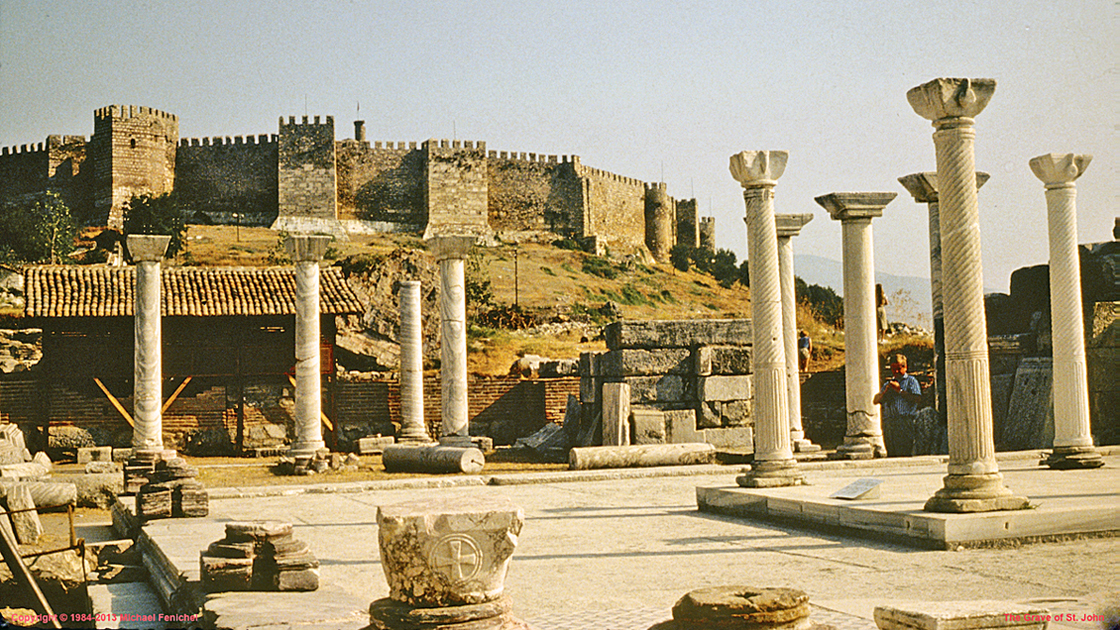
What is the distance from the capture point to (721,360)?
1939 centimetres

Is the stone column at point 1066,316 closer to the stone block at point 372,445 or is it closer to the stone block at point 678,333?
the stone block at point 678,333

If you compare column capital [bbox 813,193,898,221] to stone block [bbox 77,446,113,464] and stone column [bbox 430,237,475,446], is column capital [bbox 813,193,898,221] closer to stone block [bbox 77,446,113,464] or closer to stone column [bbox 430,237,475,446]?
stone column [bbox 430,237,475,446]

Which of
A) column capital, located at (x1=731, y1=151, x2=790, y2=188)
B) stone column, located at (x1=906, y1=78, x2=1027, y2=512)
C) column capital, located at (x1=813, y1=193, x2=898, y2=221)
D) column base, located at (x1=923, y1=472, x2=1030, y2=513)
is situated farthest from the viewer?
column capital, located at (x1=813, y1=193, x2=898, y2=221)

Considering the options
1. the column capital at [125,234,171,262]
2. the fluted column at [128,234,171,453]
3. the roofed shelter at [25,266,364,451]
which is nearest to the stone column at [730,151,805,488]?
the column capital at [125,234,171,262]

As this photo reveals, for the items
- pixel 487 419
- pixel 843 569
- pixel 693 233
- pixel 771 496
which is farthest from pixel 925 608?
pixel 693 233

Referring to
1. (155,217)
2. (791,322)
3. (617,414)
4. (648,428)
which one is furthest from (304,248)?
(155,217)

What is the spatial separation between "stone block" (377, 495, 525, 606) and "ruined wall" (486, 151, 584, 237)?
219ft

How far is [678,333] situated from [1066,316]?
7.06 m

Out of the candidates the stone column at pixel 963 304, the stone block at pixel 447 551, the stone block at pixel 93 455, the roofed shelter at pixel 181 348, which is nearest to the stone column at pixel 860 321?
the stone column at pixel 963 304

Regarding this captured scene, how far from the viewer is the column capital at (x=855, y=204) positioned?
1662cm

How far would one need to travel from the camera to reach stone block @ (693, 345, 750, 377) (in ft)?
63.2

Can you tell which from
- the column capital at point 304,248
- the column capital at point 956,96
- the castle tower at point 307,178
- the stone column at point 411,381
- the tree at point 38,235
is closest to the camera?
the column capital at point 956,96

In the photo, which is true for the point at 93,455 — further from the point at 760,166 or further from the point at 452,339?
the point at 760,166

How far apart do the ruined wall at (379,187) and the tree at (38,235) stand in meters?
17.0
